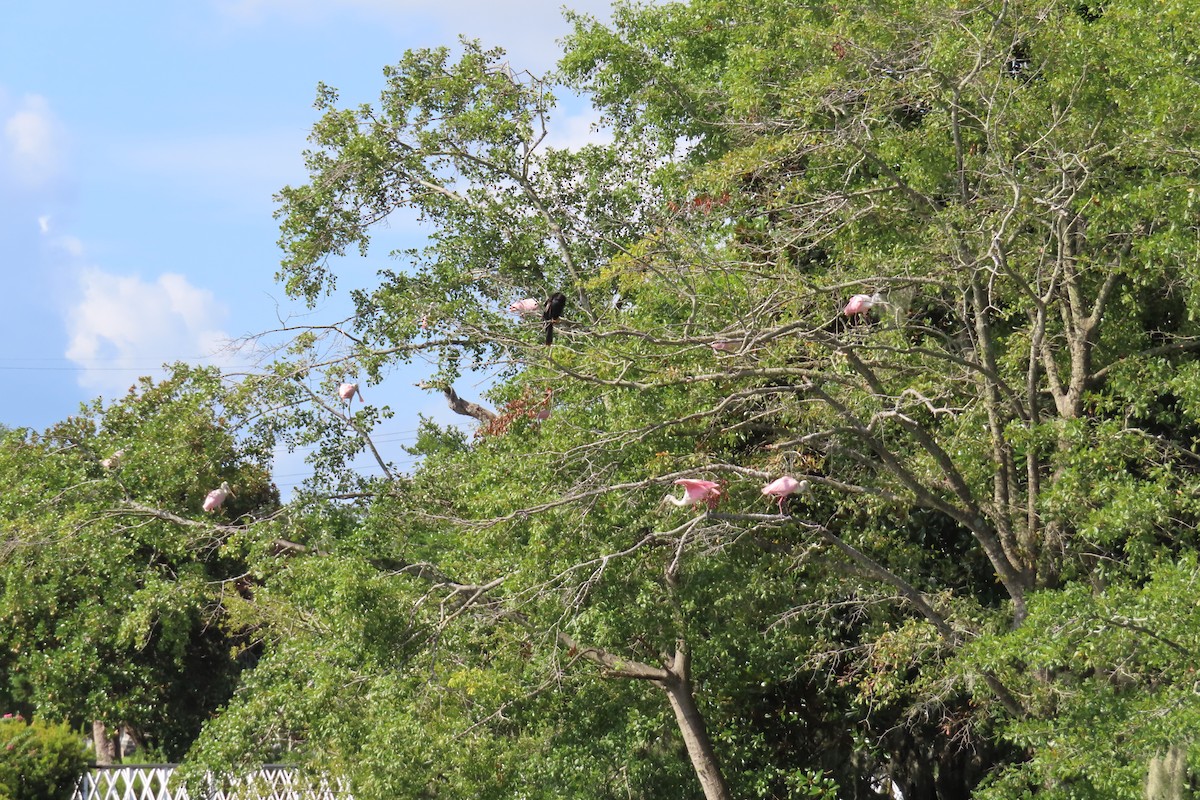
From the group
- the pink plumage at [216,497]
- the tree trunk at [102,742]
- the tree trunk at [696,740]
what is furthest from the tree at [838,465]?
the tree trunk at [102,742]

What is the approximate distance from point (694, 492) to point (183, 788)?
645 centimetres

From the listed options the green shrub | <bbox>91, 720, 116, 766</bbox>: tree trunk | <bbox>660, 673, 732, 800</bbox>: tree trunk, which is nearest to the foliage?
<bbox>660, 673, 732, 800</bbox>: tree trunk

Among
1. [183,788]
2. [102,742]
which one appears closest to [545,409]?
Answer: [183,788]

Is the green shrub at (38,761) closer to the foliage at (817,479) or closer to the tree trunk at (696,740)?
the foliage at (817,479)

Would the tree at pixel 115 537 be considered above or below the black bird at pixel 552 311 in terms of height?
above

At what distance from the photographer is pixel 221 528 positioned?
1011cm

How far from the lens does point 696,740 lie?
29.9 feet

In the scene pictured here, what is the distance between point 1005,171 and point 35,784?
10190mm

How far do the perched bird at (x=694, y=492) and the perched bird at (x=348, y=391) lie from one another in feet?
9.80

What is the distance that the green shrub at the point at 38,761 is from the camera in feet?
40.1

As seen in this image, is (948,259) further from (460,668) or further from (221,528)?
(221,528)

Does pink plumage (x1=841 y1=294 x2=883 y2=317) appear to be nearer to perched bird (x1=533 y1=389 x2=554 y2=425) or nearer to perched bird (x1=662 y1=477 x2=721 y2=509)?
perched bird (x1=662 y1=477 x2=721 y2=509)

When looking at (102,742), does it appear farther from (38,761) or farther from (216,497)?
(216,497)

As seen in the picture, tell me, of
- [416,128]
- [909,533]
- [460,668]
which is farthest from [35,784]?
[909,533]
